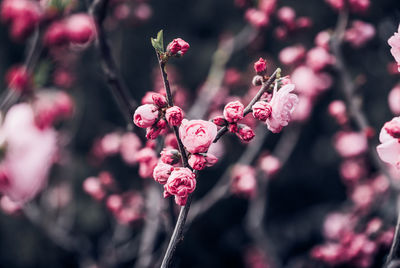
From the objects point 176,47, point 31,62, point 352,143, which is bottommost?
point 352,143

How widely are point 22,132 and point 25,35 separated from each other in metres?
0.32

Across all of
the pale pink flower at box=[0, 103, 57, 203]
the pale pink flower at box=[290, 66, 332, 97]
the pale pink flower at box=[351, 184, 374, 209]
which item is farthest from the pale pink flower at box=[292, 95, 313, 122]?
the pale pink flower at box=[0, 103, 57, 203]

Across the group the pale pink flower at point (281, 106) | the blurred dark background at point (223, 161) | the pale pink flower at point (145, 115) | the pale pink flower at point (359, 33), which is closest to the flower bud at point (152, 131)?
the pale pink flower at point (145, 115)

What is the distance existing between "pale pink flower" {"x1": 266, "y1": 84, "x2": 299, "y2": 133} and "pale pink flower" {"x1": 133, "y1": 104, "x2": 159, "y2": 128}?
9.5 inches

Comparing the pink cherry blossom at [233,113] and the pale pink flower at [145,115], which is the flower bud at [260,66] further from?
the pale pink flower at [145,115]

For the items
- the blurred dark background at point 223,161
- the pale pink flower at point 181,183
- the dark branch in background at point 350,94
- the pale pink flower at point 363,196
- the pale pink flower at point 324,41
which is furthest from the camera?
the blurred dark background at point 223,161

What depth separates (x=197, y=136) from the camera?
648mm

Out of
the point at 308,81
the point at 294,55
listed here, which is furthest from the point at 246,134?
the point at 308,81

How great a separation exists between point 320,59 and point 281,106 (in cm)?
69

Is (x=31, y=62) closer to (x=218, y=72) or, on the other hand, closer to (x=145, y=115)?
(x=145, y=115)

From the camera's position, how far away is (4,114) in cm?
87

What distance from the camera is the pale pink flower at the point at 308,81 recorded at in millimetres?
1442

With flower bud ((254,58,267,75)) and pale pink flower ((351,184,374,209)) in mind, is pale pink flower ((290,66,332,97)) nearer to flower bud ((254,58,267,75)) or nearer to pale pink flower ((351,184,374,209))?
pale pink flower ((351,184,374,209))

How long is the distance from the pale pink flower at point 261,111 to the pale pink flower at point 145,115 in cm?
20
